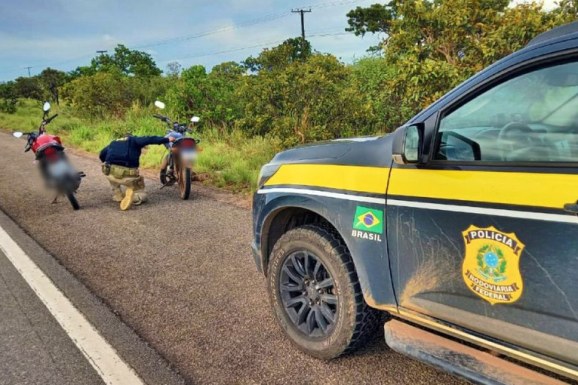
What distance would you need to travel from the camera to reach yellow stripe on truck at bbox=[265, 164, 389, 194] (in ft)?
8.48

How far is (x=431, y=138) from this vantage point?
240 cm

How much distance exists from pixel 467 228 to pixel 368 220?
581mm

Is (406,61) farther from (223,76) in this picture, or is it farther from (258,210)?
(223,76)

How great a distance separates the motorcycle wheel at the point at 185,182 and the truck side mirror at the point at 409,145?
5875 millimetres

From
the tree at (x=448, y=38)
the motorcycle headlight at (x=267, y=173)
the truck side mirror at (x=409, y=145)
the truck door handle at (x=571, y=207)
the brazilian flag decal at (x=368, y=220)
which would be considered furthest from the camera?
the tree at (x=448, y=38)

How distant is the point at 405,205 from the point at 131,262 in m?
3.58

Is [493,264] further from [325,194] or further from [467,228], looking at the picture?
[325,194]

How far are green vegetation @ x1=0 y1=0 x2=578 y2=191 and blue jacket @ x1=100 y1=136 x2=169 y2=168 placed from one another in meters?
1.83

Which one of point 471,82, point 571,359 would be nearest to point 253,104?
point 471,82

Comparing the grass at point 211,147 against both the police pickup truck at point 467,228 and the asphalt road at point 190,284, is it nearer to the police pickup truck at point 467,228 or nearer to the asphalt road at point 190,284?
the asphalt road at point 190,284

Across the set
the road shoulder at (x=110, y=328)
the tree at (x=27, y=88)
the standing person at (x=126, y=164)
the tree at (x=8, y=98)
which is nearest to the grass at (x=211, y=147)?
the standing person at (x=126, y=164)

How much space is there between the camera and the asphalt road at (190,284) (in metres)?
3.01

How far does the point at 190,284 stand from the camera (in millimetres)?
4488

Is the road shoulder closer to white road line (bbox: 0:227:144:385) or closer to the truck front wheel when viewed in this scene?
white road line (bbox: 0:227:144:385)
